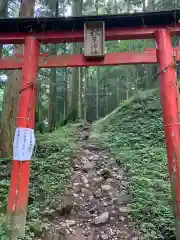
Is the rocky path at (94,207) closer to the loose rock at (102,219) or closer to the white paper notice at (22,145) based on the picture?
the loose rock at (102,219)

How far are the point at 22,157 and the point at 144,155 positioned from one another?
17.7 feet

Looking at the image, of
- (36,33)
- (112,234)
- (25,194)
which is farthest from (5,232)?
(36,33)

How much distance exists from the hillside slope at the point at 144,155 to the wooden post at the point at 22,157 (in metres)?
2.49

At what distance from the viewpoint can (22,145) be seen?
466 centimetres

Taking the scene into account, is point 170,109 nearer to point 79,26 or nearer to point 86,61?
point 86,61

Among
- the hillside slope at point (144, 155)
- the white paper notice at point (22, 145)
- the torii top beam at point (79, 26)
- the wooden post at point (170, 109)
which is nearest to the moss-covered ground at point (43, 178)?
the white paper notice at point (22, 145)

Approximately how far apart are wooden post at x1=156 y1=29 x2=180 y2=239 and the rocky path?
57.7 inches

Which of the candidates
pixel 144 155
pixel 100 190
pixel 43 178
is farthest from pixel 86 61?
pixel 144 155

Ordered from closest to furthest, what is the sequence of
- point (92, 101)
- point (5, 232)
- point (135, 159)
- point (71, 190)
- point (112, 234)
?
point (5, 232)
point (112, 234)
point (71, 190)
point (135, 159)
point (92, 101)

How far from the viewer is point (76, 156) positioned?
347 inches

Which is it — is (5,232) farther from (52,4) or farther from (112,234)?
(52,4)

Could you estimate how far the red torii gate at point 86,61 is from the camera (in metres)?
4.59

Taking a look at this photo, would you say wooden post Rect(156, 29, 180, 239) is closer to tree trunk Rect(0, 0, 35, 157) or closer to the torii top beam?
the torii top beam

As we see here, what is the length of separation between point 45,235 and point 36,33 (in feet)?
13.3
